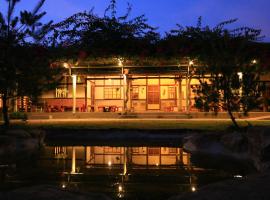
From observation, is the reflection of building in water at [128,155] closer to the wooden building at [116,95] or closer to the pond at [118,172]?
the pond at [118,172]

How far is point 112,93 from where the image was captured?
28.0 m

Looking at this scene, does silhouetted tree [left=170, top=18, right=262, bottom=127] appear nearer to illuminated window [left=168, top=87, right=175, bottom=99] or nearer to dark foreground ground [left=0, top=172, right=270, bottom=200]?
dark foreground ground [left=0, top=172, right=270, bottom=200]

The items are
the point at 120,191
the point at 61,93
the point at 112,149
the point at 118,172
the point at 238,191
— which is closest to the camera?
the point at 238,191

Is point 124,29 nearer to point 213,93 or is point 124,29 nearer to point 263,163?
point 213,93

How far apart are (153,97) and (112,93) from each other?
282 cm

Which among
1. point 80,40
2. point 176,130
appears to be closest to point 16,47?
point 176,130

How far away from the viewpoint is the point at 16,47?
1310cm

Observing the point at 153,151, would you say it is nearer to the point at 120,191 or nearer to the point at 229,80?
the point at 229,80

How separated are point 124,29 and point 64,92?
19.7 ft

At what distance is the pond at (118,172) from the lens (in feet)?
21.6

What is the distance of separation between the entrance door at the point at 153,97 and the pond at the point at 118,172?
16.3 m

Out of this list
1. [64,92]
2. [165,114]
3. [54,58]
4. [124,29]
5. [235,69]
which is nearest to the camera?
[235,69]

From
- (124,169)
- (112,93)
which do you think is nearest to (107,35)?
(112,93)

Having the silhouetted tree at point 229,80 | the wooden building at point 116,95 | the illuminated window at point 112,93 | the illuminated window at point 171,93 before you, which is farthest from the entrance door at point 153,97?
the silhouetted tree at point 229,80
